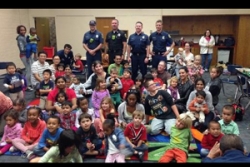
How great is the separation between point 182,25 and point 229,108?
22.0 feet

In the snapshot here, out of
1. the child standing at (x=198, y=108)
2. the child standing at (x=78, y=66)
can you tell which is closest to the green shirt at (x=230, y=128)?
the child standing at (x=198, y=108)

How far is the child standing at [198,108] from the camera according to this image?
12.8 ft

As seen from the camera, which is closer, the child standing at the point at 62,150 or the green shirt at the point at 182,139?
the child standing at the point at 62,150

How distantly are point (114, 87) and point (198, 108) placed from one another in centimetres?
151

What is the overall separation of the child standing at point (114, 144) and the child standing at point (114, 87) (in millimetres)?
1550

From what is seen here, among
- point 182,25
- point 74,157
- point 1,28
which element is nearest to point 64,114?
point 74,157

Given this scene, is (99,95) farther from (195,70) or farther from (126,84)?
(195,70)

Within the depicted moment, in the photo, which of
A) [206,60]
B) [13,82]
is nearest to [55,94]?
[13,82]

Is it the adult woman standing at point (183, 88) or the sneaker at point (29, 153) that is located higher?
the adult woman standing at point (183, 88)

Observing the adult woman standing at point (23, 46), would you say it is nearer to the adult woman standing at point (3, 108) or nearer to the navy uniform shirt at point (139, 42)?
the adult woman standing at point (3, 108)

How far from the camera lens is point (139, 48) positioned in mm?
5543

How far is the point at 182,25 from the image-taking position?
9406 millimetres

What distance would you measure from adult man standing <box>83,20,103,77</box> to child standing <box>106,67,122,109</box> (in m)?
1.17
